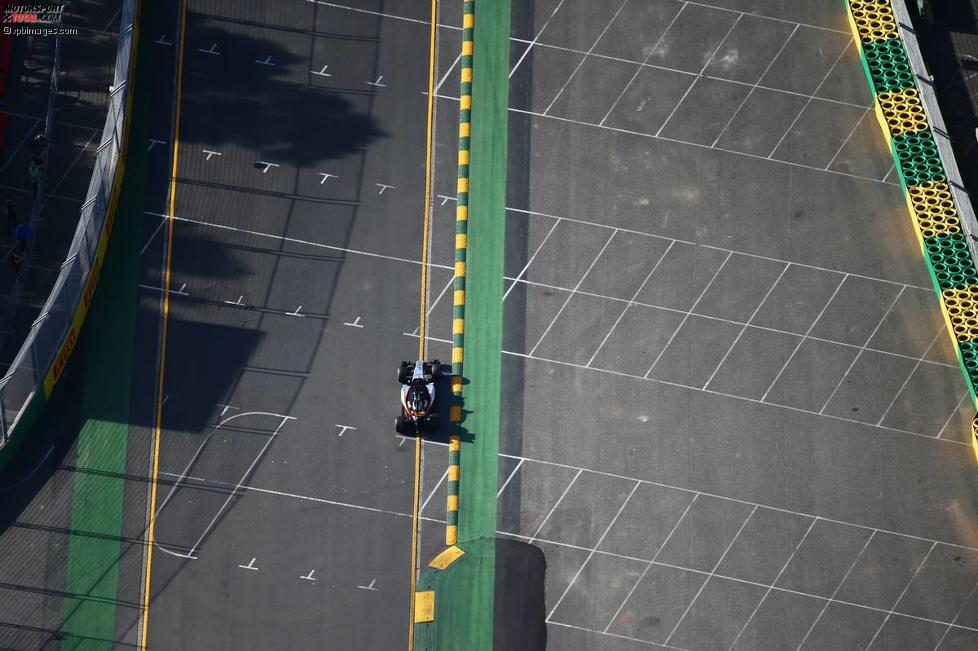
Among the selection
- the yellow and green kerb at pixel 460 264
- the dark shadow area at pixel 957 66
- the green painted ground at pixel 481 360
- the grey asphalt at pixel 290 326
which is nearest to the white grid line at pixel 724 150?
the yellow and green kerb at pixel 460 264

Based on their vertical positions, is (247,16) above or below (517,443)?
above

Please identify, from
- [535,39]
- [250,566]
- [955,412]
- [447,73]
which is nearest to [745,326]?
[955,412]

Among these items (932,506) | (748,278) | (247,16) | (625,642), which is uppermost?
(247,16)

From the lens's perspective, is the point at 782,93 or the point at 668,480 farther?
the point at 782,93

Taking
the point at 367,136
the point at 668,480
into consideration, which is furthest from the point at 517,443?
the point at 367,136

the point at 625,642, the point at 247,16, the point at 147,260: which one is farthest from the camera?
the point at 247,16

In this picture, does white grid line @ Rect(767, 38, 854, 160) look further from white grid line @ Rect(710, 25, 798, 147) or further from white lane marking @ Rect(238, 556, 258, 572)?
white lane marking @ Rect(238, 556, 258, 572)

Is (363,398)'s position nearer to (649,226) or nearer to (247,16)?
(649,226)

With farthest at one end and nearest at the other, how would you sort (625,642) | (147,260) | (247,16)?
(247,16)
(147,260)
(625,642)

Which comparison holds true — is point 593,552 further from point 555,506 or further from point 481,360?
point 481,360
